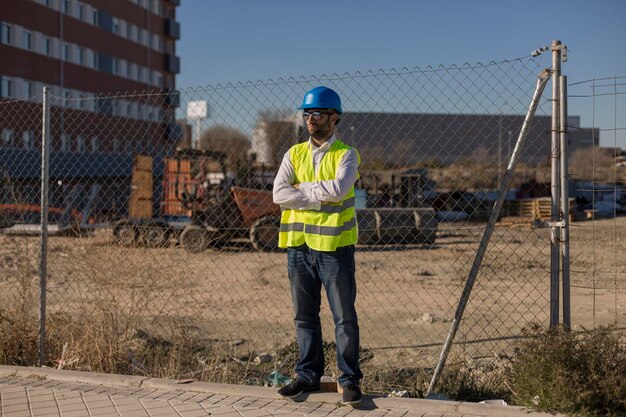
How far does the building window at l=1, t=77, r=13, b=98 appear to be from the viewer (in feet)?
117

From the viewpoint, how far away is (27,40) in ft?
123

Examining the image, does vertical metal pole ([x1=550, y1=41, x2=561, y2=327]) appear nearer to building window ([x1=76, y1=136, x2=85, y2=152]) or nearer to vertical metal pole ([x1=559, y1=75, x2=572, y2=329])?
vertical metal pole ([x1=559, y1=75, x2=572, y2=329])

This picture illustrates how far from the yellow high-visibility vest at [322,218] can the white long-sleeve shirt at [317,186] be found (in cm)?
3

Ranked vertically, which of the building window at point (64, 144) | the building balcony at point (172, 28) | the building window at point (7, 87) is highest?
the building balcony at point (172, 28)

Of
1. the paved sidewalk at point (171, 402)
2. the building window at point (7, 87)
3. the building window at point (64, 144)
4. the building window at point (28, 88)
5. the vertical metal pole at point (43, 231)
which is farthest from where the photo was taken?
the building window at point (28, 88)

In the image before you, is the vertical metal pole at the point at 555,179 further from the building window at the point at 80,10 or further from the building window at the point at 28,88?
the building window at the point at 80,10

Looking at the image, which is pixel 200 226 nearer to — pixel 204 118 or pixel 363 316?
pixel 363 316

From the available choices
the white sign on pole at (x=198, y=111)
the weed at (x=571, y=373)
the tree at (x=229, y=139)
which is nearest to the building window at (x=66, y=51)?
the tree at (x=229, y=139)

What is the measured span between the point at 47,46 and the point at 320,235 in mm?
37711

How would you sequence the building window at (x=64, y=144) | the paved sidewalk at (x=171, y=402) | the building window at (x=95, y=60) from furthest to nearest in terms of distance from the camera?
the building window at (x=95, y=60)
the building window at (x=64, y=144)
the paved sidewalk at (x=171, y=402)

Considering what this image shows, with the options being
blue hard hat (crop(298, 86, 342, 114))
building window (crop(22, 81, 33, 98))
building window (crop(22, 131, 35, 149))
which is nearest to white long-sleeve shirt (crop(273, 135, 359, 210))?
blue hard hat (crop(298, 86, 342, 114))

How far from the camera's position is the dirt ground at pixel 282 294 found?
21.5ft

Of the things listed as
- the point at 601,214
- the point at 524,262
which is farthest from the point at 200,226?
the point at 601,214

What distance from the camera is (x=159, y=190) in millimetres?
24297
